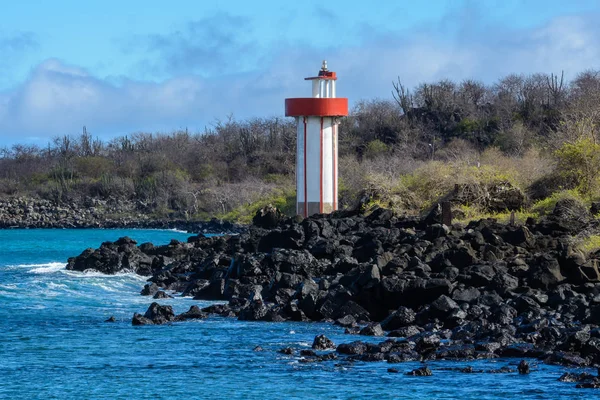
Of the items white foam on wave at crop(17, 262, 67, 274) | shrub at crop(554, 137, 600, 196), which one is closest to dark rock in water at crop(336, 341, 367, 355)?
white foam on wave at crop(17, 262, 67, 274)

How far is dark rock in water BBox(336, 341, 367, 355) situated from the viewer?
20.1 metres

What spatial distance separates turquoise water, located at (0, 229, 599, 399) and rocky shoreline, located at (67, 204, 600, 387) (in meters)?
0.68

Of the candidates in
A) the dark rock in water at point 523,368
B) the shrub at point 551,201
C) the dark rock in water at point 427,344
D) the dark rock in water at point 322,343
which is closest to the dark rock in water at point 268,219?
the shrub at point 551,201

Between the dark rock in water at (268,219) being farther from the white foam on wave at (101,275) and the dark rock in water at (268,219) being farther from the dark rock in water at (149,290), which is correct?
the dark rock in water at (149,290)

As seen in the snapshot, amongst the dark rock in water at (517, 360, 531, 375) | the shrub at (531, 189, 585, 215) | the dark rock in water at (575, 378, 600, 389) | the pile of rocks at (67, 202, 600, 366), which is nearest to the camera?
the dark rock in water at (575, 378, 600, 389)

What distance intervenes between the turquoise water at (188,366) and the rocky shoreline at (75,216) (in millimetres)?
54169

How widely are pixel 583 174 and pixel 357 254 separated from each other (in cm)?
1502

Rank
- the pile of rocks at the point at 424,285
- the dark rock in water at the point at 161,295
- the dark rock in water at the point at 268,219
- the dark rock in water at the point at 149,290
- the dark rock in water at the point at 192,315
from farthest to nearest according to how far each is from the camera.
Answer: the dark rock in water at the point at 268,219
the dark rock in water at the point at 149,290
the dark rock in water at the point at 161,295
the dark rock in water at the point at 192,315
the pile of rocks at the point at 424,285

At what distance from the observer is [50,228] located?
88.3 meters

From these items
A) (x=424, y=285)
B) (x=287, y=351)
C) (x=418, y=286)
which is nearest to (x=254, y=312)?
(x=418, y=286)

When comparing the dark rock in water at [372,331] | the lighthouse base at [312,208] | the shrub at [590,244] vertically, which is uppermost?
the lighthouse base at [312,208]

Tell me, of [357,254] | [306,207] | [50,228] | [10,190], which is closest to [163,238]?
[306,207]

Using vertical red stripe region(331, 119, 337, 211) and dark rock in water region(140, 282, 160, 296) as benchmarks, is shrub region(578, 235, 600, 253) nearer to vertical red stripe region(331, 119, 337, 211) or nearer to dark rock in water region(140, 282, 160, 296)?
dark rock in water region(140, 282, 160, 296)

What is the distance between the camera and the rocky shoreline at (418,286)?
65.9ft
